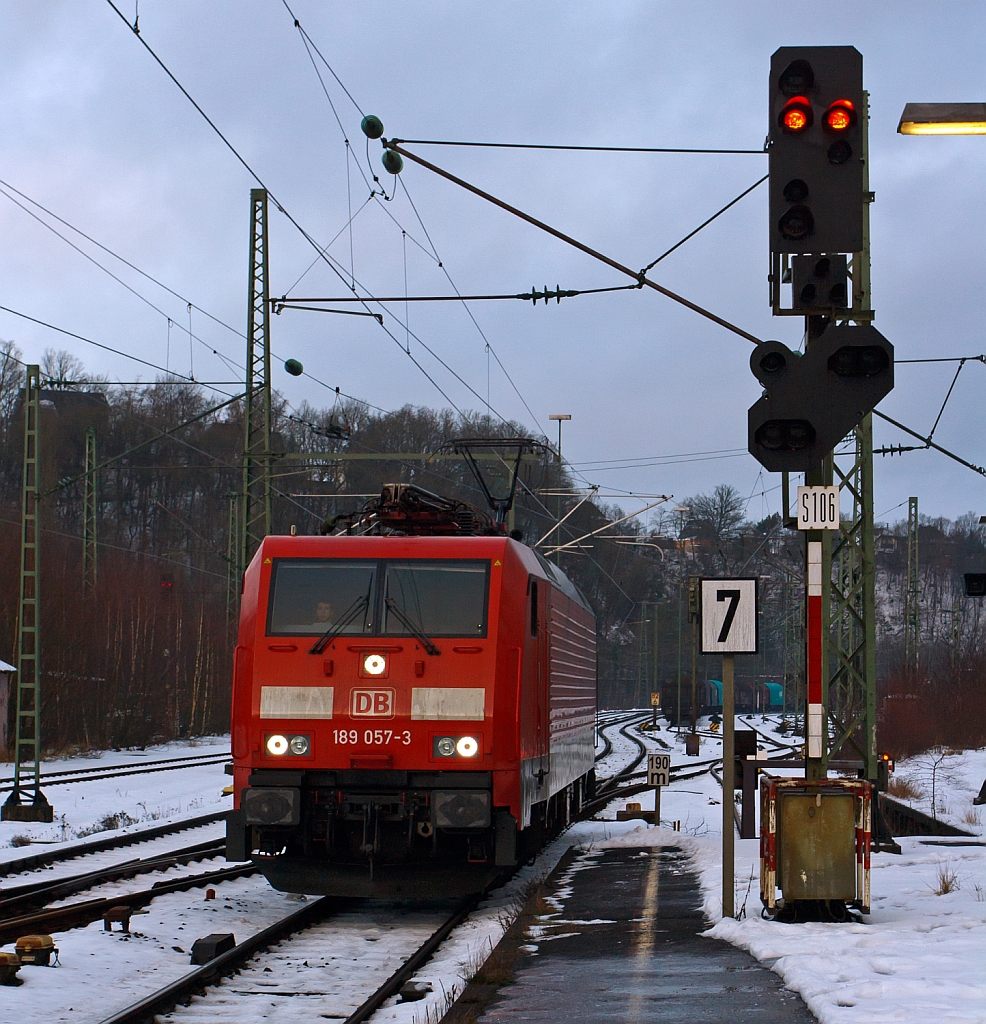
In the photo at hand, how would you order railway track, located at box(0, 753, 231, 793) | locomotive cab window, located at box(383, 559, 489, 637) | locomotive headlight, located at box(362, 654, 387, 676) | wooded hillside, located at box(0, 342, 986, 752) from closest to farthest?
locomotive headlight, located at box(362, 654, 387, 676) → locomotive cab window, located at box(383, 559, 489, 637) → railway track, located at box(0, 753, 231, 793) → wooded hillside, located at box(0, 342, 986, 752)

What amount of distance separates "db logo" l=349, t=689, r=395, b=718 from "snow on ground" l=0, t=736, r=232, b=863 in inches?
241

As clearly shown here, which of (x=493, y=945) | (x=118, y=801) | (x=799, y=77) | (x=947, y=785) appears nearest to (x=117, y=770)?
(x=118, y=801)

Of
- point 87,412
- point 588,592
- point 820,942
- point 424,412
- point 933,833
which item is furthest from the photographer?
point 588,592

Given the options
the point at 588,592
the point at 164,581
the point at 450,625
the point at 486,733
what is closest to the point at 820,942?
the point at 486,733

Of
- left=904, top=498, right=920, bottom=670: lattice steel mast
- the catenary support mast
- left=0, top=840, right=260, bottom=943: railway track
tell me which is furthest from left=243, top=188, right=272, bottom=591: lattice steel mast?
left=904, top=498, right=920, bottom=670: lattice steel mast

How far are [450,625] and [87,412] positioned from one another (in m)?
55.7

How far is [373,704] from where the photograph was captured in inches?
438

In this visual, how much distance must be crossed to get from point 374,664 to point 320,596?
2.60 feet

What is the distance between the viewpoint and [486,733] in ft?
36.2

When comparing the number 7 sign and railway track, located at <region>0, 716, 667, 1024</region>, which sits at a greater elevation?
the number 7 sign

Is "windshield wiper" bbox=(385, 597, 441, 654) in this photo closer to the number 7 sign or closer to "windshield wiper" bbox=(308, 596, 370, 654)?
"windshield wiper" bbox=(308, 596, 370, 654)

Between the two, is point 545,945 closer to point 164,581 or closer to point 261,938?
point 261,938

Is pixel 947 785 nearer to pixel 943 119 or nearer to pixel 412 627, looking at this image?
pixel 412 627

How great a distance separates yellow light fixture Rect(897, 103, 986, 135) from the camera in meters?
8.20
